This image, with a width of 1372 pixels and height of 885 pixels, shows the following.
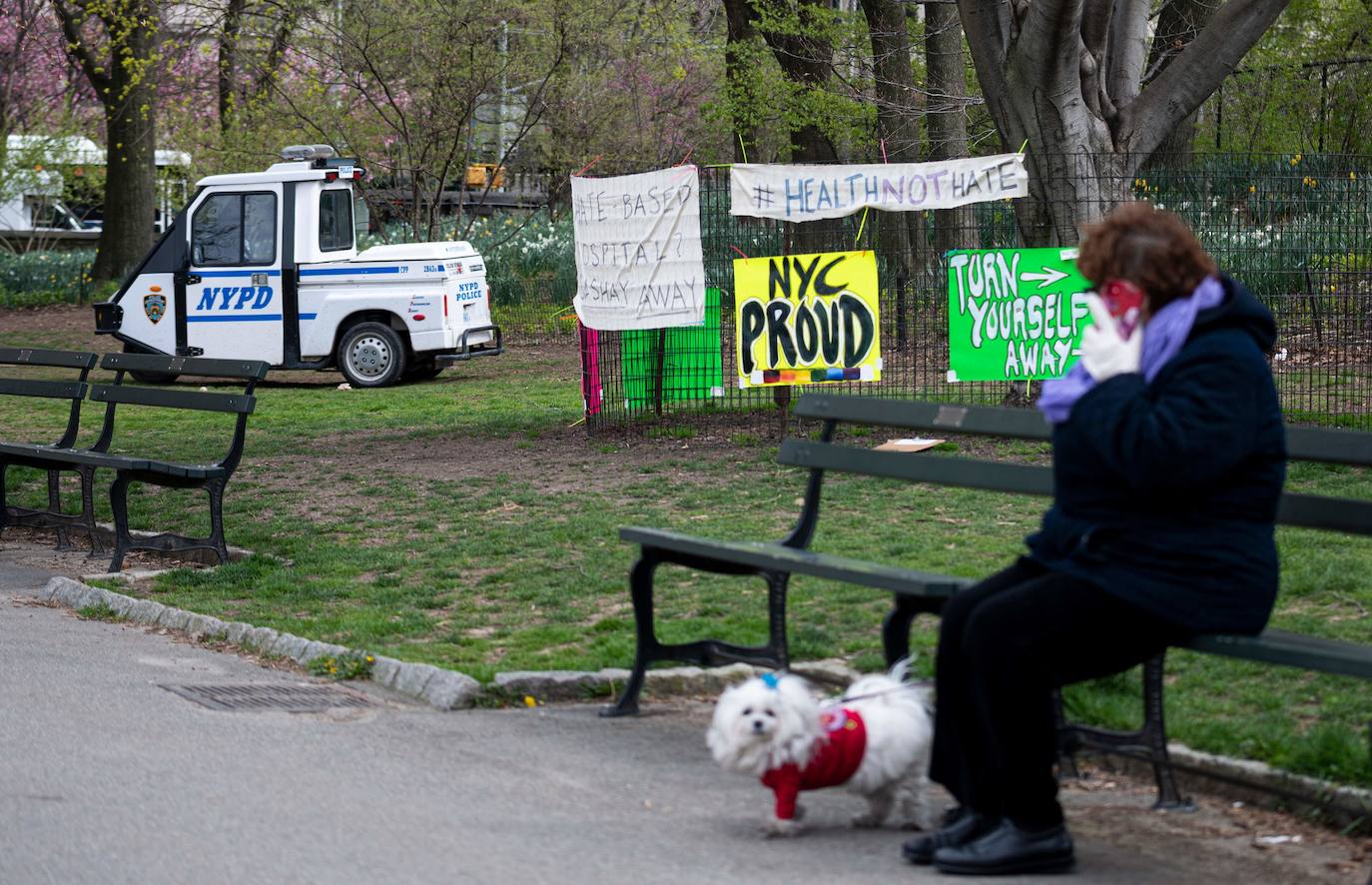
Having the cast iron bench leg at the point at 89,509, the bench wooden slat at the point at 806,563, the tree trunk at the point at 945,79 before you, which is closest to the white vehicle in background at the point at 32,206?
the tree trunk at the point at 945,79

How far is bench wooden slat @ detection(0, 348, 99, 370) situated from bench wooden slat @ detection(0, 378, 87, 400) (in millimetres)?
191

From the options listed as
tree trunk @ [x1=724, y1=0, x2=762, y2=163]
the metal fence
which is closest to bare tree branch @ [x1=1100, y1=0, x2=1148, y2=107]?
the metal fence

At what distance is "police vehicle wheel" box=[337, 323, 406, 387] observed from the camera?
781 inches

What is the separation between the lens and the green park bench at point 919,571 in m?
4.35

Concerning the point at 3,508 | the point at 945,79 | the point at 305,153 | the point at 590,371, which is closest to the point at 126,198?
the point at 305,153

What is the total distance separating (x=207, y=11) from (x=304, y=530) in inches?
757

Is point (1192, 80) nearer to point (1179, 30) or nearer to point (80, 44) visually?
point (1179, 30)

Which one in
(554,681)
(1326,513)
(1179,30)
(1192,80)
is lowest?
(554,681)

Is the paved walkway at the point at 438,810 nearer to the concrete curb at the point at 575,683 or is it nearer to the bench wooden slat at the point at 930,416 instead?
the concrete curb at the point at 575,683

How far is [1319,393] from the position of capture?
12859mm

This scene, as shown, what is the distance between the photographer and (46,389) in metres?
10.6

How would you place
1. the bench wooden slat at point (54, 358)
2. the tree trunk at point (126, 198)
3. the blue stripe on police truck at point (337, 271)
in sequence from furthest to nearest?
the tree trunk at point (126, 198) → the blue stripe on police truck at point (337, 271) → the bench wooden slat at point (54, 358)

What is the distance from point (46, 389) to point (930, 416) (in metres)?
6.78

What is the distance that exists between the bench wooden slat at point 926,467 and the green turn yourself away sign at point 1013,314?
6422mm
